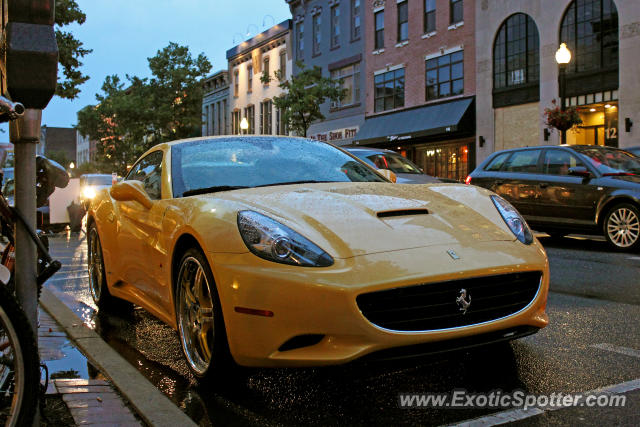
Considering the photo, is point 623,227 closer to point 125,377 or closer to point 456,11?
point 125,377

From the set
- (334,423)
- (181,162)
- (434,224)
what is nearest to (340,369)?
(334,423)

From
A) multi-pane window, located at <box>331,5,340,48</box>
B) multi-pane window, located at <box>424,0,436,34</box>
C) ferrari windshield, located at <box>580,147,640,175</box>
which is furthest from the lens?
multi-pane window, located at <box>331,5,340,48</box>

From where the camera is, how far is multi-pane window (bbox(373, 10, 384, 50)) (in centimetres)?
3388

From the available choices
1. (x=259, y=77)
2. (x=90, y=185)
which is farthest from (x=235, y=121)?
(x=90, y=185)

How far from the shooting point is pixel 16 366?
7.39 feet

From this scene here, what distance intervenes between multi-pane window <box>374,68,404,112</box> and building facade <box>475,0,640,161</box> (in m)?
5.49

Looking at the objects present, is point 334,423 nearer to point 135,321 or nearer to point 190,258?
point 190,258

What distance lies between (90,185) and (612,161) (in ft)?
57.5

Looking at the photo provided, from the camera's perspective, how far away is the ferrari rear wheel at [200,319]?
340cm

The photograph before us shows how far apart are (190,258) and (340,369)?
1106mm

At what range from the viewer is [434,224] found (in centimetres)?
358

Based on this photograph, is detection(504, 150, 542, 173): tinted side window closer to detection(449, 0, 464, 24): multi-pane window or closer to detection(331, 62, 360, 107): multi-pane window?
detection(449, 0, 464, 24): multi-pane window

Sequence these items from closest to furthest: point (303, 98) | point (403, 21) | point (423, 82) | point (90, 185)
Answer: point (90, 185) < point (423, 82) < point (403, 21) < point (303, 98)

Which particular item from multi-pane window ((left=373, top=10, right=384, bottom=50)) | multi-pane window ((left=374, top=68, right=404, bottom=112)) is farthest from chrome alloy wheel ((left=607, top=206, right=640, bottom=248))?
multi-pane window ((left=373, top=10, right=384, bottom=50))
